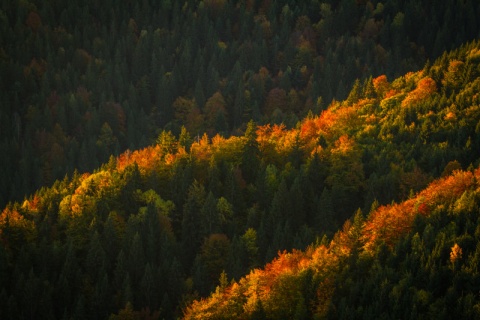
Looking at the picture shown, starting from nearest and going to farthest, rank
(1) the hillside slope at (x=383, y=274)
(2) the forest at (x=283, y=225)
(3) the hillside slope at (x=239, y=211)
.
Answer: (1) the hillside slope at (x=383, y=274), (2) the forest at (x=283, y=225), (3) the hillside slope at (x=239, y=211)

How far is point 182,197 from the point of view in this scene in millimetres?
124000

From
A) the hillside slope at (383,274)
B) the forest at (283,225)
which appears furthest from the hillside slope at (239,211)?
the hillside slope at (383,274)

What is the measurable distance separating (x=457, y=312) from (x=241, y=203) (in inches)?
1872

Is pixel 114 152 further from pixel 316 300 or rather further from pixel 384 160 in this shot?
pixel 316 300

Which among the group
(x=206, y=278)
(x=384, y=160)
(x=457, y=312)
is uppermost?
(x=384, y=160)

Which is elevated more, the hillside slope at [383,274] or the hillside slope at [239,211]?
the hillside slope at [239,211]

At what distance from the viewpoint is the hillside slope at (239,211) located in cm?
10219

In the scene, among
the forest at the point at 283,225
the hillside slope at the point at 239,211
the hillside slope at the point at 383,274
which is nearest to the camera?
the hillside slope at the point at 383,274

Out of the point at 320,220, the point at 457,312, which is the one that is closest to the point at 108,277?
the point at 320,220

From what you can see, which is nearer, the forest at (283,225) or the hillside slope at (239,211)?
the forest at (283,225)

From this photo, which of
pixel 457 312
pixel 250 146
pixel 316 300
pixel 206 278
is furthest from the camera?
pixel 250 146

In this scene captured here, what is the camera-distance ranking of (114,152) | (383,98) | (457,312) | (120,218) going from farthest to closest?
(114,152), (383,98), (120,218), (457,312)

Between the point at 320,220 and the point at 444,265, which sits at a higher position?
the point at 320,220

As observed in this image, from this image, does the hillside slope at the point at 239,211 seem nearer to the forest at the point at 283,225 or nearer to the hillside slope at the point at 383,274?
the forest at the point at 283,225
